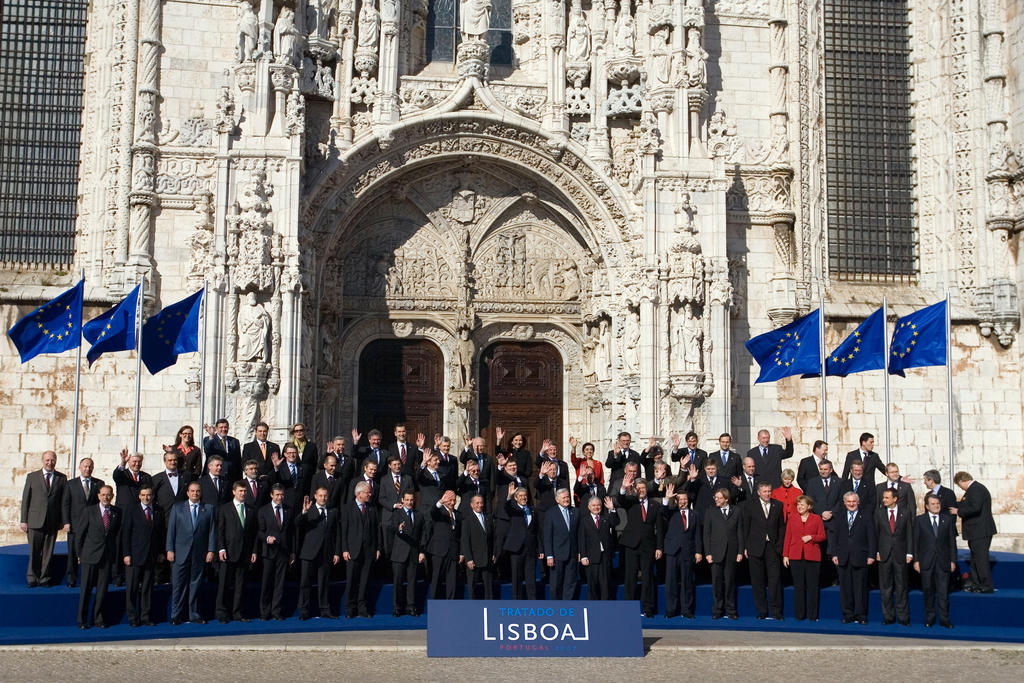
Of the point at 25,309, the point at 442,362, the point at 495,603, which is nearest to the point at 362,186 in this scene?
the point at 442,362

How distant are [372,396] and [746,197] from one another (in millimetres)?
7632

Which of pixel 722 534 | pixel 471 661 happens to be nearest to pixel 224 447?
pixel 471 661

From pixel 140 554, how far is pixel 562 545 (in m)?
4.89

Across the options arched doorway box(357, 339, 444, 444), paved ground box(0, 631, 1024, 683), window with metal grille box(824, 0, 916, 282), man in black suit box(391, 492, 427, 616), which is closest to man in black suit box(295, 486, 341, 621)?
man in black suit box(391, 492, 427, 616)

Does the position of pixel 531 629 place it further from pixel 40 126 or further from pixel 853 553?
pixel 40 126

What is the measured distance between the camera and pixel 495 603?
12.1 m

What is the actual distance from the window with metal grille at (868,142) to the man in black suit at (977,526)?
8009 mm

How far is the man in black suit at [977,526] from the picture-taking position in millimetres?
14617

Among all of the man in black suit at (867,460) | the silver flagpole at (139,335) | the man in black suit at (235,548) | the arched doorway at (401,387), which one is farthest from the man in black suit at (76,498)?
the man in black suit at (867,460)

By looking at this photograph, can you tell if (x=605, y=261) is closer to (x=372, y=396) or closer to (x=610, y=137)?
(x=610, y=137)

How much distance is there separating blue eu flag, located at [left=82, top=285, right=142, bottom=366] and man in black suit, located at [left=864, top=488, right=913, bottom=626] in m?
10.6

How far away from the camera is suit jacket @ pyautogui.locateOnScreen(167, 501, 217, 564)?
13.3 metres

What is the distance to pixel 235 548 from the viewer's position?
13539mm

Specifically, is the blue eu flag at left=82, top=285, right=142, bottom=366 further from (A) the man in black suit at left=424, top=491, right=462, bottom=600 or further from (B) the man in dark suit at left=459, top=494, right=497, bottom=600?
(B) the man in dark suit at left=459, top=494, right=497, bottom=600
